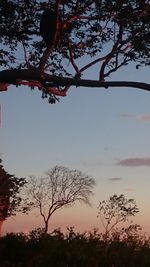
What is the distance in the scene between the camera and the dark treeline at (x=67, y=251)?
11.3 metres

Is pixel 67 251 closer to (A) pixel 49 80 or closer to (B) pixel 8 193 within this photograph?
(A) pixel 49 80

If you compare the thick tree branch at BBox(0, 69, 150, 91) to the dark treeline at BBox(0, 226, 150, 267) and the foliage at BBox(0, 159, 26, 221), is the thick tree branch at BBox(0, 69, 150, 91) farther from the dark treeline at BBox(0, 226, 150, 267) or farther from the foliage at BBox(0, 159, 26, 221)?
the foliage at BBox(0, 159, 26, 221)

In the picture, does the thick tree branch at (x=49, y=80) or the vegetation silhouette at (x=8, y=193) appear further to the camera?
the vegetation silhouette at (x=8, y=193)

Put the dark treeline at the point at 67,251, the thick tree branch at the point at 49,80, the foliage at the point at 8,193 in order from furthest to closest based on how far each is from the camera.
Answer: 1. the foliage at the point at 8,193
2. the thick tree branch at the point at 49,80
3. the dark treeline at the point at 67,251

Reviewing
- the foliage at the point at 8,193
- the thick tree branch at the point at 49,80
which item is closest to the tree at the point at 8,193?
the foliage at the point at 8,193

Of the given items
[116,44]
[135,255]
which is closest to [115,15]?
[116,44]

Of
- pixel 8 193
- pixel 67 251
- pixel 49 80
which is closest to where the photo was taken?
pixel 67 251

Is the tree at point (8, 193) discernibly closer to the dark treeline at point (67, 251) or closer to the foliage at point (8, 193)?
the foliage at point (8, 193)

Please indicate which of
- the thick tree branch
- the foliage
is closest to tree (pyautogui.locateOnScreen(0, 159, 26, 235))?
the foliage

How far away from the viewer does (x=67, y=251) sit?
37.2 ft

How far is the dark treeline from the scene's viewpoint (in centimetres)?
1129

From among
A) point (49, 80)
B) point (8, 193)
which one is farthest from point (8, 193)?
point (49, 80)

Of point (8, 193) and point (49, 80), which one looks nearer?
point (49, 80)

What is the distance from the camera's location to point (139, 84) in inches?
640
